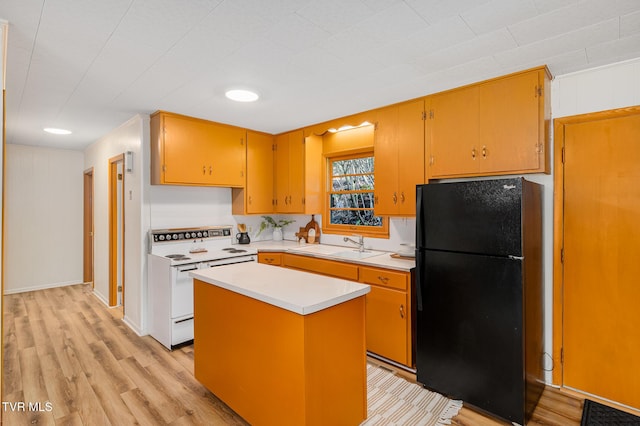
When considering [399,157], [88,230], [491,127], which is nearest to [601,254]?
[491,127]

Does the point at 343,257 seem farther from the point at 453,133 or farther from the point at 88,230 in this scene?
the point at 88,230

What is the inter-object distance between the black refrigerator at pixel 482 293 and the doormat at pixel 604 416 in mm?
280

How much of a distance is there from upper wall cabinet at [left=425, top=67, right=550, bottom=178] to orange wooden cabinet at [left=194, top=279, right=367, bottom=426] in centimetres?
148

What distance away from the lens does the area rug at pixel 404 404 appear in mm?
2143

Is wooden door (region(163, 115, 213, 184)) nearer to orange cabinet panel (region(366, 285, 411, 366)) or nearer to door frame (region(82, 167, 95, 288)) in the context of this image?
orange cabinet panel (region(366, 285, 411, 366))

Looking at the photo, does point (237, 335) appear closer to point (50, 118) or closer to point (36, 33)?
point (36, 33)

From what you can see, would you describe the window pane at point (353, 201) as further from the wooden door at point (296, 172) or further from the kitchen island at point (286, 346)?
the kitchen island at point (286, 346)

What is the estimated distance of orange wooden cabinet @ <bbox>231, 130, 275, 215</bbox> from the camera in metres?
4.20

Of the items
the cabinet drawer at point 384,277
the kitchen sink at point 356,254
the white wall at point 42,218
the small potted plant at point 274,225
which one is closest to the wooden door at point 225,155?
the small potted plant at point 274,225

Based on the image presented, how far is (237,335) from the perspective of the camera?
208 cm

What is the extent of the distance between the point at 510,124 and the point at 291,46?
169 cm

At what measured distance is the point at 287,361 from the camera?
68.4 inches

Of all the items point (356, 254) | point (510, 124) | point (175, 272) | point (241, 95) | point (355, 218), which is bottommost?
point (175, 272)

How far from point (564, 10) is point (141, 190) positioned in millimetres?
3780
